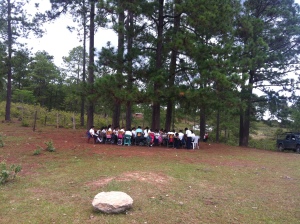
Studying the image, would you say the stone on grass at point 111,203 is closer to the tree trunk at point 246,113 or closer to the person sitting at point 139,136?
the person sitting at point 139,136

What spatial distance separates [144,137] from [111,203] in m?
10.7

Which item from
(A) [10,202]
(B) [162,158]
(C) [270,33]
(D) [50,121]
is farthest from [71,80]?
(A) [10,202]

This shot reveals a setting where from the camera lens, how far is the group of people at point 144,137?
50.7ft

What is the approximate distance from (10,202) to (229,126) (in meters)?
26.4

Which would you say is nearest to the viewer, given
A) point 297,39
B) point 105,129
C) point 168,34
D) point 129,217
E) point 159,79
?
point 129,217

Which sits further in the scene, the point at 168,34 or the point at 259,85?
the point at 259,85

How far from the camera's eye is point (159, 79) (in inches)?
Result: 552

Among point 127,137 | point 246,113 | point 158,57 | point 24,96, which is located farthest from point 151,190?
A: point 24,96

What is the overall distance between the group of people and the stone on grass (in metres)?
10.1

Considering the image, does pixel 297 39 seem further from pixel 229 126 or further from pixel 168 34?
pixel 229 126

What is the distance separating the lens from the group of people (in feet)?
50.7

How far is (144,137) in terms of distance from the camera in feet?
51.4

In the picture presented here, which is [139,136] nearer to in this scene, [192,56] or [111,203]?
[192,56]

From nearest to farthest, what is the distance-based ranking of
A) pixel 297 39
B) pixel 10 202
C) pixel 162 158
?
1. pixel 10 202
2. pixel 162 158
3. pixel 297 39
